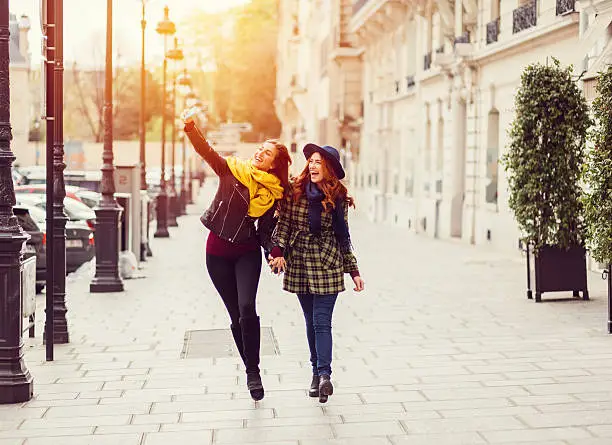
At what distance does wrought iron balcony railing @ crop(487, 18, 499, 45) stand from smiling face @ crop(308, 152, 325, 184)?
59.9ft

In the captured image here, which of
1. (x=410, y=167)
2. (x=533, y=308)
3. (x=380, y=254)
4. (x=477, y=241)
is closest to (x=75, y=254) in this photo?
(x=380, y=254)

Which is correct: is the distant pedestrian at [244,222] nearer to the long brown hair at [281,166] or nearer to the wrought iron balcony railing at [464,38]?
the long brown hair at [281,166]

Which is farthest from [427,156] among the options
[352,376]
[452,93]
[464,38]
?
[352,376]

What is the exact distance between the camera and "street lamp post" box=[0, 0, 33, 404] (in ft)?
25.9

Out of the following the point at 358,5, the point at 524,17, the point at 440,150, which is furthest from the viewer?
the point at 358,5

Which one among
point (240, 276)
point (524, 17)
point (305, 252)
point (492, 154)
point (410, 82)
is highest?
point (524, 17)

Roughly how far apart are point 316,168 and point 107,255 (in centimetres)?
835

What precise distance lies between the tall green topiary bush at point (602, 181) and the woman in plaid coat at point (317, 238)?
12.7 feet

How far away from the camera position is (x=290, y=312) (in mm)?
13250

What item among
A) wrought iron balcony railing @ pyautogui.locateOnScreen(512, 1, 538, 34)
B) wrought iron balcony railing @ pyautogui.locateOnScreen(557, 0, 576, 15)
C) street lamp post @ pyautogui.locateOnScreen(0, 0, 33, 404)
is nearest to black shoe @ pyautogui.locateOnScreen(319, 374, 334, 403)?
street lamp post @ pyautogui.locateOnScreen(0, 0, 33, 404)

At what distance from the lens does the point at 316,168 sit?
772 centimetres

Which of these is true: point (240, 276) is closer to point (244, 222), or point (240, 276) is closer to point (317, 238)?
point (244, 222)

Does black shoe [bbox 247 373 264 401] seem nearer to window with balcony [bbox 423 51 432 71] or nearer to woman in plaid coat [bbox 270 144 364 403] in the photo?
woman in plaid coat [bbox 270 144 364 403]

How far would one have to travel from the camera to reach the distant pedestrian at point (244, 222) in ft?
25.2
